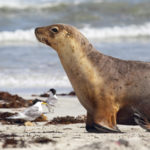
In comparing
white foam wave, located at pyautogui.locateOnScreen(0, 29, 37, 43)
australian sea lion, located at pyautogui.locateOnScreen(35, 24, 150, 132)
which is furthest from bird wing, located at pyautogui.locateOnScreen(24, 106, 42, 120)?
white foam wave, located at pyautogui.locateOnScreen(0, 29, 37, 43)

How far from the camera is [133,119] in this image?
6.21 m

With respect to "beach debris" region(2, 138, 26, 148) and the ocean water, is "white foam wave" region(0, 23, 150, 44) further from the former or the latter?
"beach debris" region(2, 138, 26, 148)

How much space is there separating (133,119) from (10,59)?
9.12 m

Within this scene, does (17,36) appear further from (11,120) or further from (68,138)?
(68,138)

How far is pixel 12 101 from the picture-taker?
958 cm

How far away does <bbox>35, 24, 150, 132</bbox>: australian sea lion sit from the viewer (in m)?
6.05

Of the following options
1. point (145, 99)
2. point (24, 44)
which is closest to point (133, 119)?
point (145, 99)

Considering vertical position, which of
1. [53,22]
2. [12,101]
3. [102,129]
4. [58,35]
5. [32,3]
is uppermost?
[32,3]

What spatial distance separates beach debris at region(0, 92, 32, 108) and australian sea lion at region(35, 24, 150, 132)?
2.96m

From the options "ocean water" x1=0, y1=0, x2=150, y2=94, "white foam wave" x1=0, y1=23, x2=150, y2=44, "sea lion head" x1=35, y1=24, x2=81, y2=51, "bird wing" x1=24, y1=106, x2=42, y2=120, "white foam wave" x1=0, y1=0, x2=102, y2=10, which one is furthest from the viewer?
"white foam wave" x1=0, y1=0, x2=102, y2=10

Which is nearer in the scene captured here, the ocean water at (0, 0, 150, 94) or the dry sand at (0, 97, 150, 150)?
Result: the dry sand at (0, 97, 150, 150)

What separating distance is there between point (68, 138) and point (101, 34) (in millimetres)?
16739

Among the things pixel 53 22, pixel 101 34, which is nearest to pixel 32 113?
pixel 101 34

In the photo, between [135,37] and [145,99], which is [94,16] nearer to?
[135,37]
